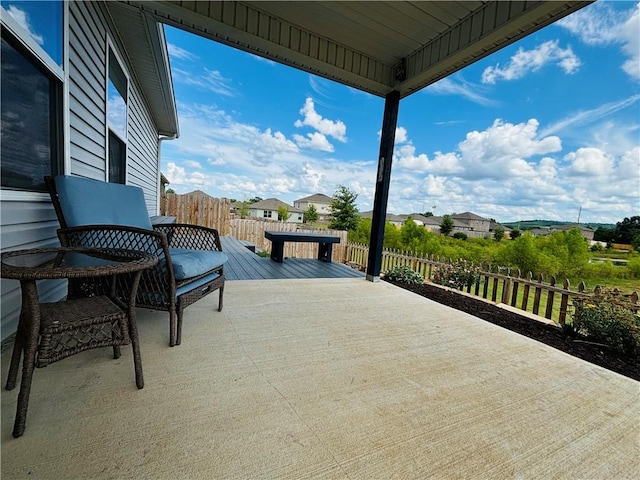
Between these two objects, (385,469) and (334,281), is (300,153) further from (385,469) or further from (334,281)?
(385,469)

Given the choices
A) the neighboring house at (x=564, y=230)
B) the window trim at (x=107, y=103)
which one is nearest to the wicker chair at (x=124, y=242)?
the window trim at (x=107, y=103)

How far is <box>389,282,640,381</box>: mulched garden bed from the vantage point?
2031 mm

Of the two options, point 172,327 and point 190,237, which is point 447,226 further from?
point 172,327

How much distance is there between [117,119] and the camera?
3.54m

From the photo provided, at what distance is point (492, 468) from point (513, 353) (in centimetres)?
130

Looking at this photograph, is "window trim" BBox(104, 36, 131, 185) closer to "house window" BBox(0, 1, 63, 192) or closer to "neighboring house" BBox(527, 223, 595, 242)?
"house window" BBox(0, 1, 63, 192)

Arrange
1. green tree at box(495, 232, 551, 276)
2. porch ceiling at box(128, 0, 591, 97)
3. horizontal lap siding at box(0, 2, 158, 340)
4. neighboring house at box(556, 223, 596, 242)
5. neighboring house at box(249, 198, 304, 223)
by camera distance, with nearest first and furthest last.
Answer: horizontal lap siding at box(0, 2, 158, 340) < porch ceiling at box(128, 0, 591, 97) < green tree at box(495, 232, 551, 276) < neighboring house at box(556, 223, 596, 242) < neighboring house at box(249, 198, 304, 223)

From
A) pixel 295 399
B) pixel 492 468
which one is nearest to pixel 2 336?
pixel 295 399

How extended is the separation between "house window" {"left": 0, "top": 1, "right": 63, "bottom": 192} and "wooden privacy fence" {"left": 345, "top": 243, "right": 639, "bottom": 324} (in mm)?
4478

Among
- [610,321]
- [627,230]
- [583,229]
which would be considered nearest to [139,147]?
[610,321]

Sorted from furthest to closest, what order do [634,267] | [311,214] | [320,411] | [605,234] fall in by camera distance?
[311,214], [605,234], [634,267], [320,411]

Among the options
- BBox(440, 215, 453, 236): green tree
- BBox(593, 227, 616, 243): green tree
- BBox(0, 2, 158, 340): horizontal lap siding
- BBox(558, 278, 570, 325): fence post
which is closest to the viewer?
BBox(0, 2, 158, 340): horizontal lap siding

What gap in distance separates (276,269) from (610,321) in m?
3.78

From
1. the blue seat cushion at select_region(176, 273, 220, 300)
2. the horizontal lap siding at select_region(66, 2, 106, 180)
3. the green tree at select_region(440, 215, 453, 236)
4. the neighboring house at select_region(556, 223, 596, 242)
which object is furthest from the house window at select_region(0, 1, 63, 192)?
the green tree at select_region(440, 215, 453, 236)
